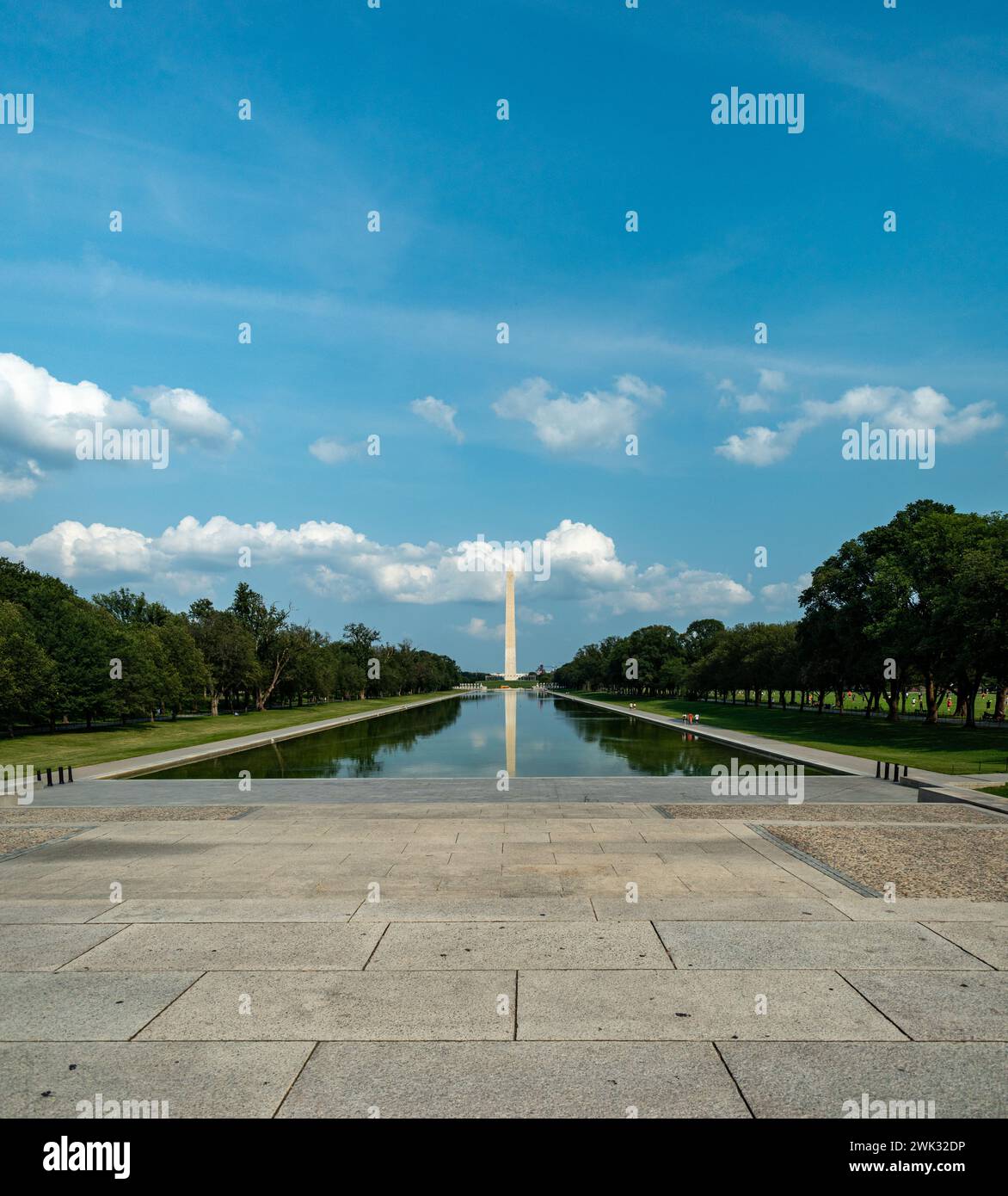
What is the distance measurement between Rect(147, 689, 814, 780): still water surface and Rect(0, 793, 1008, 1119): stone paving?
51.0 feet

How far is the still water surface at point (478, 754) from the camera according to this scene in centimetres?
2822

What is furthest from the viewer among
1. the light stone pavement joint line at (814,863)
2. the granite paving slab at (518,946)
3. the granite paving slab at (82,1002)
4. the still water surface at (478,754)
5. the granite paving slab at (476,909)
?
the still water surface at (478,754)

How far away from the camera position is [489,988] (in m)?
7.20

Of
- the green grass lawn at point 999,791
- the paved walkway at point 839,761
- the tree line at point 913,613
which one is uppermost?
Result: the tree line at point 913,613

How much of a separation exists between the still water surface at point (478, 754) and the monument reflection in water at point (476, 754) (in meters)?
0.03

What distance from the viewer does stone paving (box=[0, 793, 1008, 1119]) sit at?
17.9 feet

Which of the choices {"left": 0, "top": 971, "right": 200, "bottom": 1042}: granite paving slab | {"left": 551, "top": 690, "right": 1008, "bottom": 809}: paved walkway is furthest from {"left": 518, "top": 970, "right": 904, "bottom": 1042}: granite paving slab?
{"left": 551, "top": 690, "right": 1008, "bottom": 809}: paved walkway

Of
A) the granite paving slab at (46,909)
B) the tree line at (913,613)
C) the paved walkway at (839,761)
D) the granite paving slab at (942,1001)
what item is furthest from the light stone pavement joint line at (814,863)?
the tree line at (913,613)

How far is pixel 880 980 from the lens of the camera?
291 inches

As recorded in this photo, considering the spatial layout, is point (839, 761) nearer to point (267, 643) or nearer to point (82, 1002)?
point (82, 1002)

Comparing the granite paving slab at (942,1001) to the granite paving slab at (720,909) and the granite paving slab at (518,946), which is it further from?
the granite paving slab at (518,946)
